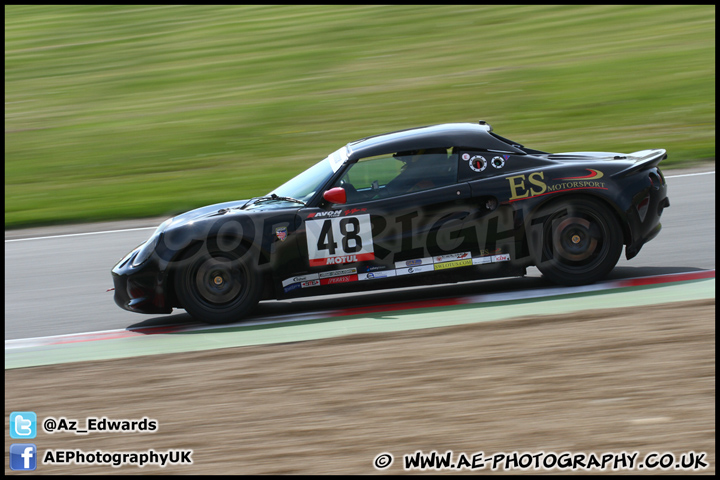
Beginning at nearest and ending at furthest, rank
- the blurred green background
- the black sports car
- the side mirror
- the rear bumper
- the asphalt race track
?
the side mirror, the black sports car, the rear bumper, the asphalt race track, the blurred green background

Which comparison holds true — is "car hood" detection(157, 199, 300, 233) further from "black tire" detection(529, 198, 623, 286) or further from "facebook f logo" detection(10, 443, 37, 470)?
"facebook f logo" detection(10, 443, 37, 470)

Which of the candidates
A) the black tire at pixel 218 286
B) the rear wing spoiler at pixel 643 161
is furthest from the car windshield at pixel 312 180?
the rear wing spoiler at pixel 643 161

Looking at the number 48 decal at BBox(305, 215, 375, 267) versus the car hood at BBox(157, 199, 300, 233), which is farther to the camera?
the car hood at BBox(157, 199, 300, 233)

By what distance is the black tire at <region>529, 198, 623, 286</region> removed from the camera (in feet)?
21.2

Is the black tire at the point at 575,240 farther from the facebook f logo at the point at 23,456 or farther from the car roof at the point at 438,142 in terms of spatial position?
the facebook f logo at the point at 23,456

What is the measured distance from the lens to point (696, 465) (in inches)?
139

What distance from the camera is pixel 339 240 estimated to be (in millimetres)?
6312

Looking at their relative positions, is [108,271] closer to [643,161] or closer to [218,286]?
[218,286]

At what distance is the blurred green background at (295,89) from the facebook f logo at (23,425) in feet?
20.1

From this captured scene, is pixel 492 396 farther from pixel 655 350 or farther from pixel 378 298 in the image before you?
pixel 378 298

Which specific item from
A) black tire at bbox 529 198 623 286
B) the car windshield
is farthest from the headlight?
black tire at bbox 529 198 623 286

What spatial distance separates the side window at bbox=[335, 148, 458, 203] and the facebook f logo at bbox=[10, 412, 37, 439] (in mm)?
2954

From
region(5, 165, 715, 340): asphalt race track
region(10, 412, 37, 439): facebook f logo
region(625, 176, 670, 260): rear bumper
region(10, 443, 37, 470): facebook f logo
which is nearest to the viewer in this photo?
region(10, 443, 37, 470): facebook f logo

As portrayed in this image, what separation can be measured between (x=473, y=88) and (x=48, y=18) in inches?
608
